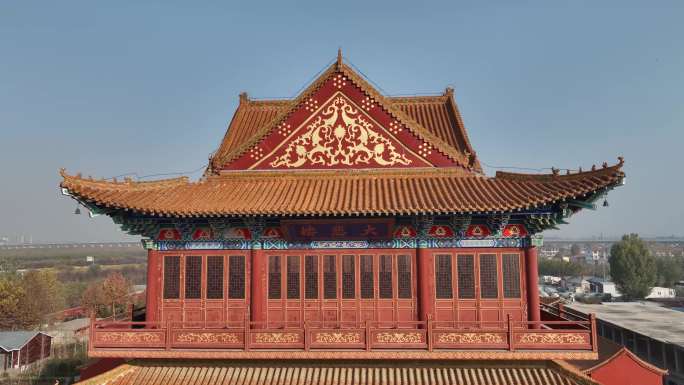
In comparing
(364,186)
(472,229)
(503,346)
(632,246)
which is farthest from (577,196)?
(632,246)

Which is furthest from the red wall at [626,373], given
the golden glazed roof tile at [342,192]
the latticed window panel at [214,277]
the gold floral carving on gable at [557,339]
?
the latticed window panel at [214,277]

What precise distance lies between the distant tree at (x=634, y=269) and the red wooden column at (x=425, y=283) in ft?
266

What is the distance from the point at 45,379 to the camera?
112 feet

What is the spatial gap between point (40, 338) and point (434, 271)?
136 ft

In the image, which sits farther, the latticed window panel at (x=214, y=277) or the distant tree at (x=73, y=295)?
the distant tree at (x=73, y=295)

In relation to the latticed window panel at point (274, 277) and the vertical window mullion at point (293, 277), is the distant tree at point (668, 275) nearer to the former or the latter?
the vertical window mullion at point (293, 277)

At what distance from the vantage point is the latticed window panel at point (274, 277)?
539 inches

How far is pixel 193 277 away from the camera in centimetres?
1394

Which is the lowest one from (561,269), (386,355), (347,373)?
(561,269)

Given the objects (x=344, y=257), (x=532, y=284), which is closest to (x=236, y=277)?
(x=344, y=257)

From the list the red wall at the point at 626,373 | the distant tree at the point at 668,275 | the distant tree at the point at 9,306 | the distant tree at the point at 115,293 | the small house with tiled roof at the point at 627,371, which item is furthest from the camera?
the distant tree at the point at 668,275

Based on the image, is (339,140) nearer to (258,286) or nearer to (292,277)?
(292,277)

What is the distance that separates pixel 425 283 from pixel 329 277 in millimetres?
2844

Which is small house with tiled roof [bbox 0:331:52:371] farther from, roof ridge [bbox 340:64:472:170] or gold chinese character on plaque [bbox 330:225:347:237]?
roof ridge [bbox 340:64:472:170]
